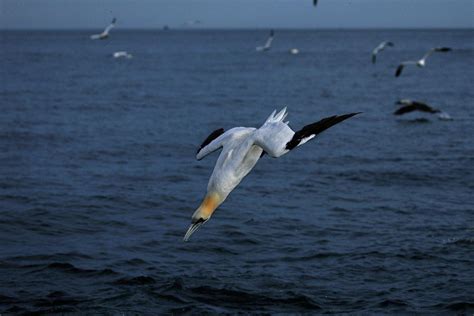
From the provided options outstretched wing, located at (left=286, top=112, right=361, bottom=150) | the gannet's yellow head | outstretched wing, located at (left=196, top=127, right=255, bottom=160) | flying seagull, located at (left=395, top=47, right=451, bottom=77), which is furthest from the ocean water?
flying seagull, located at (left=395, top=47, right=451, bottom=77)

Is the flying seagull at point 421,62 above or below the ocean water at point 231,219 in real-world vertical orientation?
above

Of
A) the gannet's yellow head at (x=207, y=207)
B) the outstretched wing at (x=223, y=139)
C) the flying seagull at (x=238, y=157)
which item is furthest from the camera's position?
the outstretched wing at (x=223, y=139)

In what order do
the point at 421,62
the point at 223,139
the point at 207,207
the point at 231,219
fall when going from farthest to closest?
the point at 421,62, the point at 231,219, the point at 223,139, the point at 207,207

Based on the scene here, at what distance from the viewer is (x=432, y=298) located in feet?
32.1

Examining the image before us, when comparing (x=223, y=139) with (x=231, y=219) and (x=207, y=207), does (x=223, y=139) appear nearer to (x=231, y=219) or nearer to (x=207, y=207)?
(x=207, y=207)

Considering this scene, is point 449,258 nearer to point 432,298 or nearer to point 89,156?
point 432,298

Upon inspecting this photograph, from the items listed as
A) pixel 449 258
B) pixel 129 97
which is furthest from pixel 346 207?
pixel 129 97

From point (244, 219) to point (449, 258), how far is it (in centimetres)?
424

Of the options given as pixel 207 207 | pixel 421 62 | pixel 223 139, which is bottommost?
pixel 207 207

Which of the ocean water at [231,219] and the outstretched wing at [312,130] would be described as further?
the ocean water at [231,219]

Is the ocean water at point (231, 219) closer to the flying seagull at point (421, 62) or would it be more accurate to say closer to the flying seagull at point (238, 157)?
the flying seagull at point (238, 157)

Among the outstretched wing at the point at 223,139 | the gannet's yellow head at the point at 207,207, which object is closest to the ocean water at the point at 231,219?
the gannet's yellow head at the point at 207,207

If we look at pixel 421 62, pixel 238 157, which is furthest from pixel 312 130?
pixel 421 62

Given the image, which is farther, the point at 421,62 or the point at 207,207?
the point at 421,62
